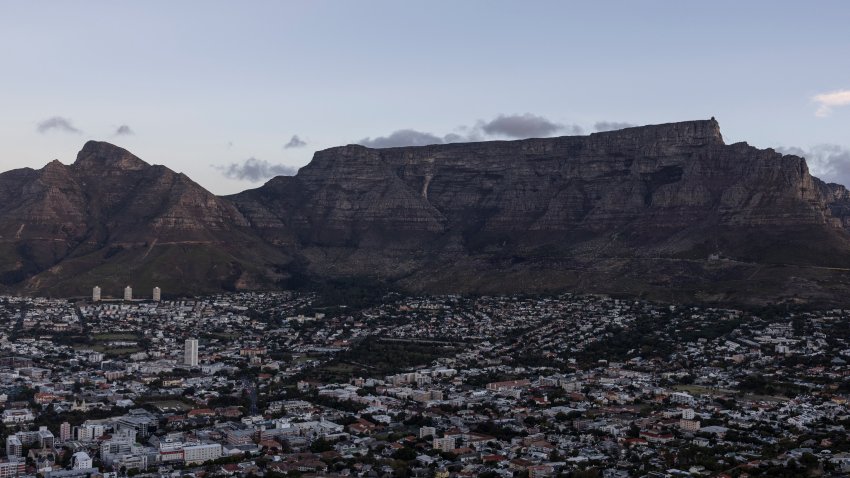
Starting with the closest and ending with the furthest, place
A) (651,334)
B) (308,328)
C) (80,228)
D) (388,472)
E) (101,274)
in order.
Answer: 1. (388,472)
2. (651,334)
3. (308,328)
4. (101,274)
5. (80,228)

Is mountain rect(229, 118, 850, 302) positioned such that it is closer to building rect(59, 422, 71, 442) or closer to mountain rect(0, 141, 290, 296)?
mountain rect(0, 141, 290, 296)

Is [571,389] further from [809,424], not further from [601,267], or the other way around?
[601,267]

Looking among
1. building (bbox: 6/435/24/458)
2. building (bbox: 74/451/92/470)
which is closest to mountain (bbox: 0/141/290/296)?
building (bbox: 6/435/24/458)

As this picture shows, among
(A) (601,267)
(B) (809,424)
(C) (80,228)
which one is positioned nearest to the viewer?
(B) (809,424)

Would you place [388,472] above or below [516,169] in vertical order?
below

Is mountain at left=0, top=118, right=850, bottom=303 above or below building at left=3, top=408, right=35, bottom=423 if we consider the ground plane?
above

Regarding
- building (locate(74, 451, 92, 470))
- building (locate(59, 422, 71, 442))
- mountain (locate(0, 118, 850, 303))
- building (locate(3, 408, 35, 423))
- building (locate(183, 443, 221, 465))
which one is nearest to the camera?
building (locate(74, 451, 92, 470))

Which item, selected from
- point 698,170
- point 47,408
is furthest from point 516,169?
point 47,408
